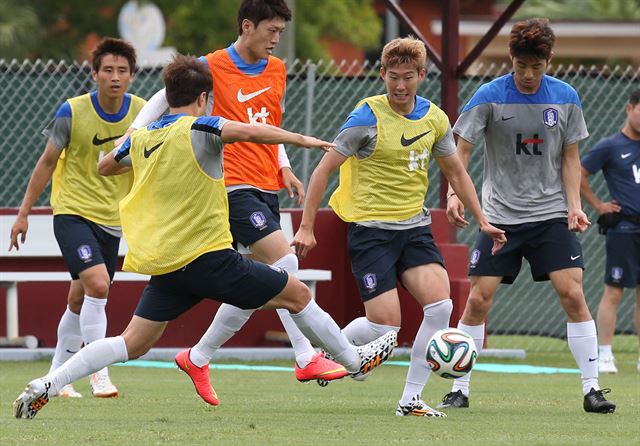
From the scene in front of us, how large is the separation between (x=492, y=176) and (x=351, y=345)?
157cm

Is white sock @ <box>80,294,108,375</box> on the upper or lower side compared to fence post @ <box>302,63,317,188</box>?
lower

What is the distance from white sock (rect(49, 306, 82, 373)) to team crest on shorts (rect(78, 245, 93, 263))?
53 centimetres

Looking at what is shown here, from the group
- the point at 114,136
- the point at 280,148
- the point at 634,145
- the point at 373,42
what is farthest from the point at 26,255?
the point at 373,42

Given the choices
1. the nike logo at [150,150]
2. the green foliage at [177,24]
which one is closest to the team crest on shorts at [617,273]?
the nike logo at [150,150]

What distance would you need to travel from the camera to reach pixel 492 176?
9320 mm

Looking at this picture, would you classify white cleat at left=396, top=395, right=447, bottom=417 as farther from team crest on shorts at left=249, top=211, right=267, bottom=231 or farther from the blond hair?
the blond hair

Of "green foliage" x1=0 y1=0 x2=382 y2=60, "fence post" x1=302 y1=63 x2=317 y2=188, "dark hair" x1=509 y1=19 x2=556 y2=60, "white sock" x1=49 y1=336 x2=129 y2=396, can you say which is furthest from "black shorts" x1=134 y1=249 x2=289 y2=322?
"green foliage" x1=0 y1=0 x2=382 y2=60

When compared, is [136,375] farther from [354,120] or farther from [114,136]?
[354,120]

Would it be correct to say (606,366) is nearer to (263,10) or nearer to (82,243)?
(82,243)

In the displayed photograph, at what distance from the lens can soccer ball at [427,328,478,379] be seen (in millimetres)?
8211

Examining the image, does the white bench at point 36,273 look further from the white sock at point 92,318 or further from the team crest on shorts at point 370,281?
the team crest on shorts at point 370,281

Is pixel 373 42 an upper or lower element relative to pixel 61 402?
lower

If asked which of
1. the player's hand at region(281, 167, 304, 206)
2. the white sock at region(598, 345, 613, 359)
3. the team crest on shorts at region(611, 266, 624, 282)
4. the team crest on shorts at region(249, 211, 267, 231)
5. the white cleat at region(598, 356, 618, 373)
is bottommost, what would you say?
the white cleat at region(598, 356, 618, 373)

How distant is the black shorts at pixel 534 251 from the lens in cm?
907
